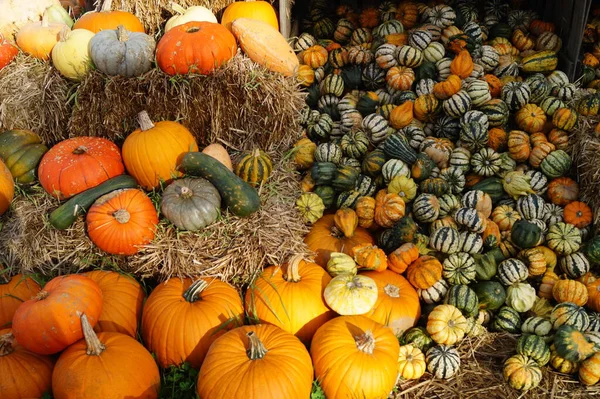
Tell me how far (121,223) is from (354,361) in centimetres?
191

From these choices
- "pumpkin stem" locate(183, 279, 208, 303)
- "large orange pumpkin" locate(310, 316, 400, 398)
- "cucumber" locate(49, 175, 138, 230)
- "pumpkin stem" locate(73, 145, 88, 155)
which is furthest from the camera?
"pumpkin stem" locate(73, 145, 88, 155)

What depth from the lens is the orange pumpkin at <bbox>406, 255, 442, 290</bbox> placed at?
3.73 meters

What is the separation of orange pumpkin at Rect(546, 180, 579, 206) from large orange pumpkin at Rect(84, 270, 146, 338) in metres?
3.67

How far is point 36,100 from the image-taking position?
433cm

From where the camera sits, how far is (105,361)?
106 inches

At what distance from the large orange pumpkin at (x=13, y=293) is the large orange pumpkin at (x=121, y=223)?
552 mm

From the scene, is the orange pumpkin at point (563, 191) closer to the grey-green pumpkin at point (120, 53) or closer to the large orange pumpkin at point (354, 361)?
the large orange pumpkin at point (354, 361)

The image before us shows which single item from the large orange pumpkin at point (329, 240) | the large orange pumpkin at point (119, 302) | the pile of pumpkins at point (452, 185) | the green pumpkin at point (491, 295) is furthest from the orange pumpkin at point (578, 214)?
the large orange pumpkin at point (119, 302)

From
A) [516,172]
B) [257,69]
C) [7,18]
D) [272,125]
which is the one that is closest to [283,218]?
[272,125]

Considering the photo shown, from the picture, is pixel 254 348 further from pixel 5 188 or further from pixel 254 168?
pixel 5 188

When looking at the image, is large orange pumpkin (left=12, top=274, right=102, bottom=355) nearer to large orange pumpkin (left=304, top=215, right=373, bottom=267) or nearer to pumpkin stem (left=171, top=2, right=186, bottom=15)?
large orange pumpkin (left=304, top=215, right=373, bottom=267)

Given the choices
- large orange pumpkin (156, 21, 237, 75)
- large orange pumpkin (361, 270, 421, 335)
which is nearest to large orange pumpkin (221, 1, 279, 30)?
large orange pumpkin (156, 21, 237, 75)

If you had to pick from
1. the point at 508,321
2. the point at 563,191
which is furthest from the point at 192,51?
the point at 563,191

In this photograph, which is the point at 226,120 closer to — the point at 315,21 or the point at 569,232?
the point at 315,21
